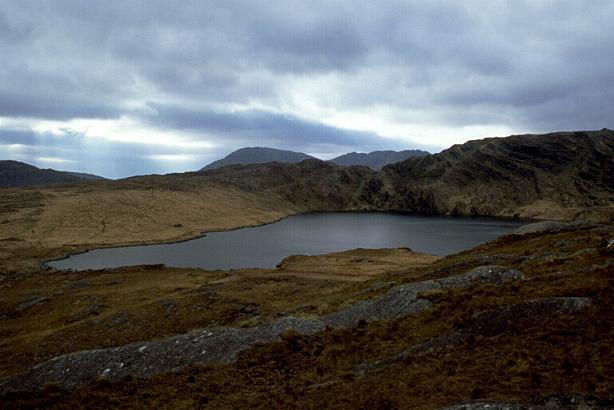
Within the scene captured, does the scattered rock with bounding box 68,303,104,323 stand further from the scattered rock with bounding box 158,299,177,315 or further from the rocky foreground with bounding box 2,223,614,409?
the rocky foreground with bounding box 2,223,614,409

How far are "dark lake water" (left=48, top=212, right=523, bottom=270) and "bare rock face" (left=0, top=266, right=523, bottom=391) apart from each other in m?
49.0

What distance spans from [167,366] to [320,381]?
25.5 ft

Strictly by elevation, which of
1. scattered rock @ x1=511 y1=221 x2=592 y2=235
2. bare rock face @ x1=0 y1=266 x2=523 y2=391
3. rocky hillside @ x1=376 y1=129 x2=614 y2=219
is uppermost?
rocky hillside @ x1=376 y1=129 x2=614 y2=219

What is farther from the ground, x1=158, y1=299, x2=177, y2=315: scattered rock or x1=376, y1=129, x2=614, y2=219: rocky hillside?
x1=376, y1=129, x2=614, y2=219: rocky hillside

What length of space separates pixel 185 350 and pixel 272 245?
74713mm

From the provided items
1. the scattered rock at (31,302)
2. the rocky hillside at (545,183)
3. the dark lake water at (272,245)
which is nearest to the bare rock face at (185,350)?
the scattered rock at (31,302)

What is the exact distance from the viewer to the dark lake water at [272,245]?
252 ft

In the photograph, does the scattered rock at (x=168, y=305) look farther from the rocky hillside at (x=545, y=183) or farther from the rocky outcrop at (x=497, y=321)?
the rocky hillside at (x=545, y=183)

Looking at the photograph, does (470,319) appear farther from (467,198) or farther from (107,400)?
(467,198)

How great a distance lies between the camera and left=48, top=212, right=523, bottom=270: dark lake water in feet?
252

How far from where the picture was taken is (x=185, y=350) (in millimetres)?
21141

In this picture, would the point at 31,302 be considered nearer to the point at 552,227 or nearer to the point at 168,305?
the point at 168,305

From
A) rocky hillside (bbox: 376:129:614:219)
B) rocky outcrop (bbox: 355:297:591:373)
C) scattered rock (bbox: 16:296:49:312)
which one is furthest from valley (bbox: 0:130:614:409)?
rocky hillside (bbox: 376:129:614:219)

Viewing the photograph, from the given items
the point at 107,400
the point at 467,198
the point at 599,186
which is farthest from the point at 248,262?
the point at 599,186
